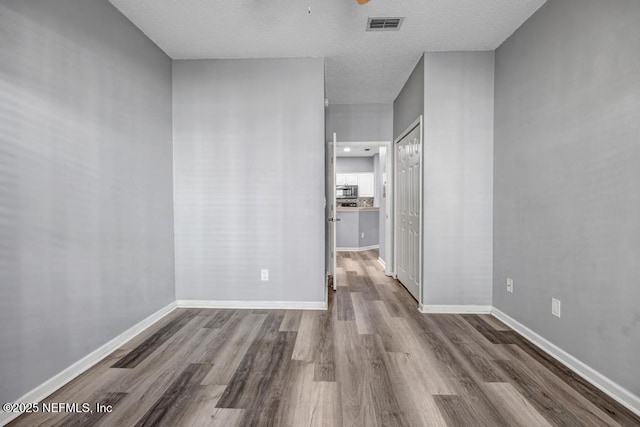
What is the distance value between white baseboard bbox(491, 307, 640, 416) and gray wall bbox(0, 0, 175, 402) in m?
3.25

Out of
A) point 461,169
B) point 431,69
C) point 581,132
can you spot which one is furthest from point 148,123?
point 581,132

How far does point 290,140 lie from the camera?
335 cm

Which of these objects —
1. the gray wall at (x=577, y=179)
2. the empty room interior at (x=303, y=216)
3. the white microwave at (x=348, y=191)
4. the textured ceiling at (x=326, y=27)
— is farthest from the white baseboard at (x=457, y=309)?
the white microwave at (x=348, y=191)

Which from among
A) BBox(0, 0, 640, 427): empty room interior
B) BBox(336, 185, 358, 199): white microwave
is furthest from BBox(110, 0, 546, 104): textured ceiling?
BBox(336, 185, 358, 199): white microwave

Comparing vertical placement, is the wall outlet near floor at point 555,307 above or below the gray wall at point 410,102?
below

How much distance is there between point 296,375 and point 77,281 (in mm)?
1567

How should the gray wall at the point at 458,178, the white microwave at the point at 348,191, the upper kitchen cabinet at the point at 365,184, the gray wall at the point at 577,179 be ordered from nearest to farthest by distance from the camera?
the gray wall at the point at 577,179
the gray wall at the point at 458,178
the white microwave at the point at 348,191
the upper kitchen cabinet at the point at 365,184

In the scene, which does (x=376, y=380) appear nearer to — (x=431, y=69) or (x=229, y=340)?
(x=229, y=340)

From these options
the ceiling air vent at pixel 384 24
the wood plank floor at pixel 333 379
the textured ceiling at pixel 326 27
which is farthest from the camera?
the ceiling air vent at pixel 384 24

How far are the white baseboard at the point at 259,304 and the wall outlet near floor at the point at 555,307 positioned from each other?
1.96 metres

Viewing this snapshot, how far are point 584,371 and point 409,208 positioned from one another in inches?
90.7

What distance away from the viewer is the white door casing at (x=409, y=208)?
353cm

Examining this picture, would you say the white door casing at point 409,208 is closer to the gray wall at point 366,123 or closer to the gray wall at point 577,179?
the gray wall at point 366,123

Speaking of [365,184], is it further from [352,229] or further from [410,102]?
[410,102]
